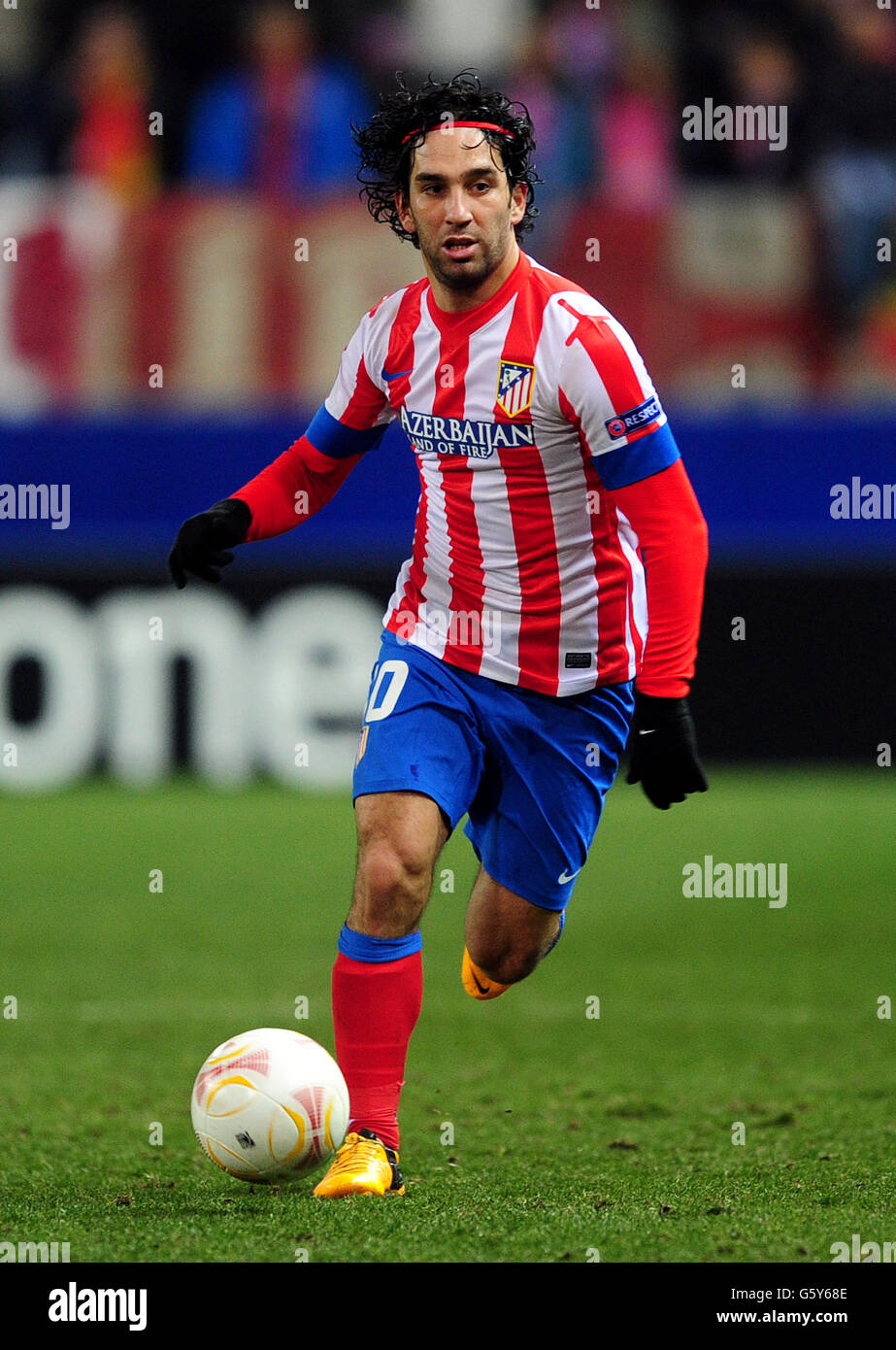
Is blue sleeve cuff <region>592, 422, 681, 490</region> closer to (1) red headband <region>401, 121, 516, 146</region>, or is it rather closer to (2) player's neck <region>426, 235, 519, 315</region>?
(2) player's neck <region>426, 235, 519, 315</region>

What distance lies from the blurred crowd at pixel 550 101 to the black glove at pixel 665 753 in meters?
7.50

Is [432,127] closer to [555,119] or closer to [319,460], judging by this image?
[319,460]

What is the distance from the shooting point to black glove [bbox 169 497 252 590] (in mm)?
4598

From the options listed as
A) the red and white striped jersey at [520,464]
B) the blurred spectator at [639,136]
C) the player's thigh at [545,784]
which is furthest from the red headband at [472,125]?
the blurred spectator at [639,136]

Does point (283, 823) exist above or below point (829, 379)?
below

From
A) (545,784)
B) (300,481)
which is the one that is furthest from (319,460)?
(545,784)

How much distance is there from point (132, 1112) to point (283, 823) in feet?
16.3

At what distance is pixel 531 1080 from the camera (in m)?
5.52

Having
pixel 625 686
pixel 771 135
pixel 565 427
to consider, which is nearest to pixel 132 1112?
pixel 625 686

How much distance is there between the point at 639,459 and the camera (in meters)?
4.20

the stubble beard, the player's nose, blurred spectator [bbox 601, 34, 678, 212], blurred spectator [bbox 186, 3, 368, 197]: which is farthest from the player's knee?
blurred spectator [bbox 601, 34, 678, 212]

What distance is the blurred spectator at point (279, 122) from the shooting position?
12.0 m

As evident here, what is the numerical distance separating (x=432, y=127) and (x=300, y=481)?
904 mm

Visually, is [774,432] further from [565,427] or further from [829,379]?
[565,427]
